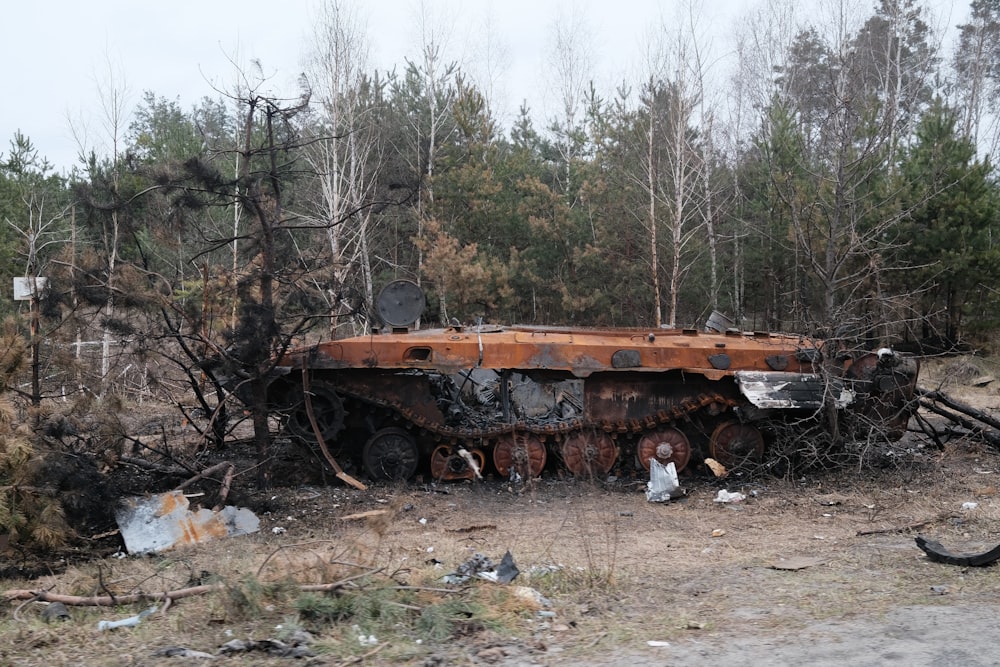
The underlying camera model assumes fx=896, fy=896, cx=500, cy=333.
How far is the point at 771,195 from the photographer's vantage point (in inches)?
877

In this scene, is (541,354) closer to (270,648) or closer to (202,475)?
(202,475)

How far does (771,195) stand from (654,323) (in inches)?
169

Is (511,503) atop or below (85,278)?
below

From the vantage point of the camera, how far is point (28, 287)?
10.5 meters

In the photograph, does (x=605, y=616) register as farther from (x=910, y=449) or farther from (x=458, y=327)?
(x=910, y=449)

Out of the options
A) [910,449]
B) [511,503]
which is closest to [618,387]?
A: [511,503]

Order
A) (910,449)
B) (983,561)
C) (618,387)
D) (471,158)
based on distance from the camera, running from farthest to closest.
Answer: (471,158) < (910,449) < (618,387) < (983,561)

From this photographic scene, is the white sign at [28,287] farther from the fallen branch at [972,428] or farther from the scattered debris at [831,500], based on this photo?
the fallen branch at [972,428]

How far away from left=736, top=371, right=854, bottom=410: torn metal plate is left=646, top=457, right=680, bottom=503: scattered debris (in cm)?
128

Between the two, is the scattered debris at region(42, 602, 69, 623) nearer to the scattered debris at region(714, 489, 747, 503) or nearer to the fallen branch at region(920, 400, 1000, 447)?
the scattered debris at region(714, 489, 747, 503)

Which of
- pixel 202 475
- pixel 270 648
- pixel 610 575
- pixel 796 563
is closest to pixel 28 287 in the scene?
pixel 202 475

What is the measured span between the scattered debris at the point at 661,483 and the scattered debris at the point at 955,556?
3436 mm

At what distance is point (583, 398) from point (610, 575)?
4971 millimetres

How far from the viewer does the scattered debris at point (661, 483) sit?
998 cm
